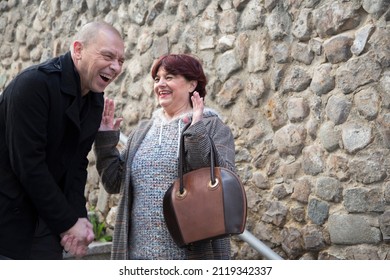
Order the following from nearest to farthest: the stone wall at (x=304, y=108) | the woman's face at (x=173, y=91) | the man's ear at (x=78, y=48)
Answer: the man's ear at (x=78, y=48)
the woman's face at (x=173, y=91)
the stone wall at (x=304, y=108)

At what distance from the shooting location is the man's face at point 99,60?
2240 mm

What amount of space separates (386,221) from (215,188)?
1158 mm

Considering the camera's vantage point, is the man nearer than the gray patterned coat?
Yes

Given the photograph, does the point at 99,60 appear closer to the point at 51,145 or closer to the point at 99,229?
the point at 51,145

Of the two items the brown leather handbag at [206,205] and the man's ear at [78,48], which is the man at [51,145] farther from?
the brown leather handbag at [206,205]

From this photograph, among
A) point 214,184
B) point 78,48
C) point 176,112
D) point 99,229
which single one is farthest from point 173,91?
point 99,229

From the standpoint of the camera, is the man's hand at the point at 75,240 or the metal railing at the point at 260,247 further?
the metal railing at the point at 260,247

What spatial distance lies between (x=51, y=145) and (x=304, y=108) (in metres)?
1.57

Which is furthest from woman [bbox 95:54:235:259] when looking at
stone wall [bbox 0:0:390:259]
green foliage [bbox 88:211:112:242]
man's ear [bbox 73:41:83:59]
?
green foliage [bbox 88:211:112:242]

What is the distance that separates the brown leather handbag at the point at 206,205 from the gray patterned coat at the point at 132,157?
2.5 inches

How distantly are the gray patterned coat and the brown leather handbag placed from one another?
0.06 m

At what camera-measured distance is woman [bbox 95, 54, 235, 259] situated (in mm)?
2227

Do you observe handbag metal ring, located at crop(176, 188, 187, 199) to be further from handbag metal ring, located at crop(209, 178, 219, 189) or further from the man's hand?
the man's hand

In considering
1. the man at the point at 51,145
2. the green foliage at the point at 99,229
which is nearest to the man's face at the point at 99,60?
the man at the point at 51,145
